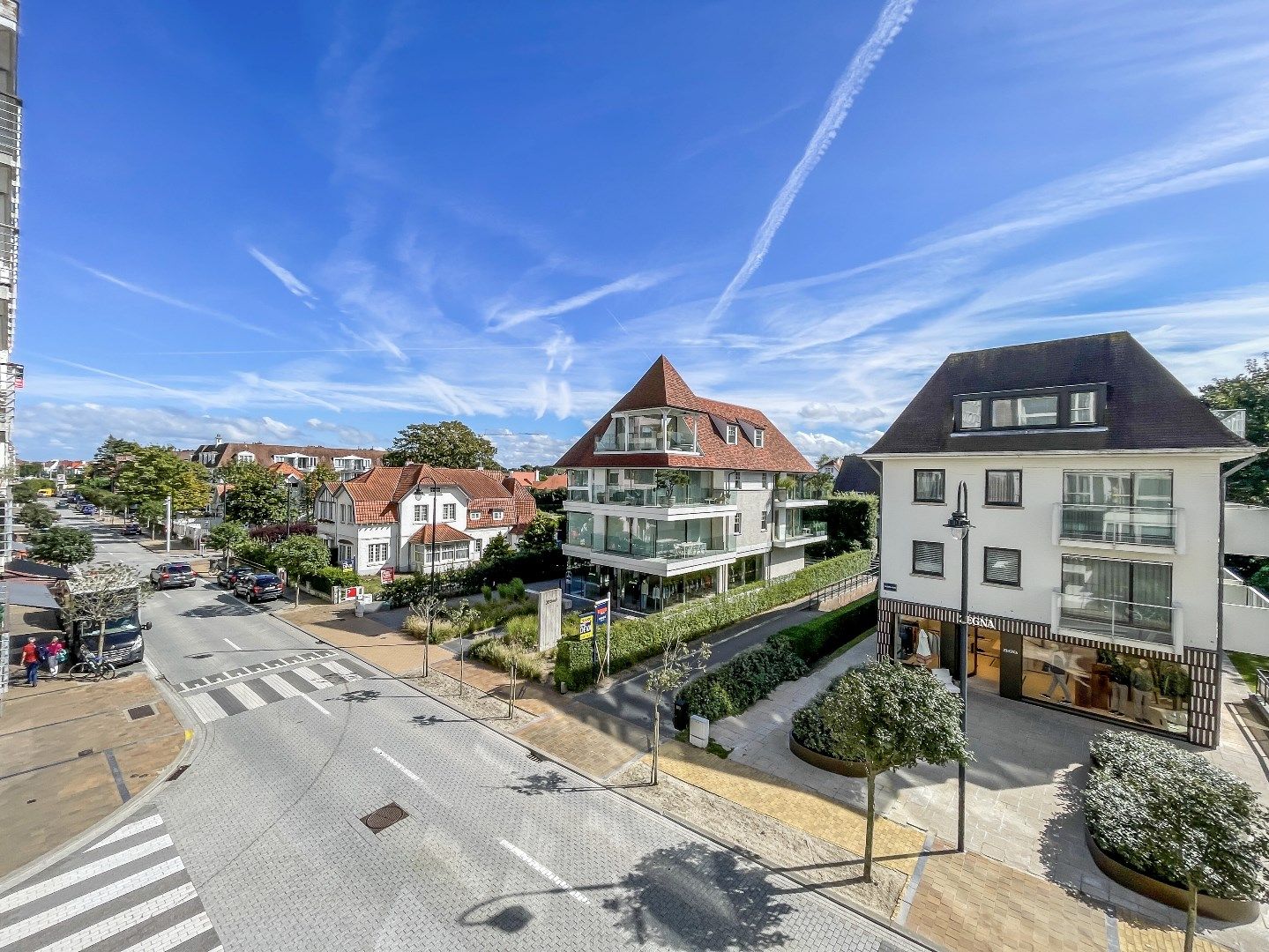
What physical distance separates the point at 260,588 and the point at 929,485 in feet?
97.0

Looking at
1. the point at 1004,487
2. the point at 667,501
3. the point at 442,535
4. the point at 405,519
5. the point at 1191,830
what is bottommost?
the point at 1191,830

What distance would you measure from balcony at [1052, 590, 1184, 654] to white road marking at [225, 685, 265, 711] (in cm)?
2221

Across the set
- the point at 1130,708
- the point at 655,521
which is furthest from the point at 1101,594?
the point at 655,521

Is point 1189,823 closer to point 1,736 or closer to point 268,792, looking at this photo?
point 268,792

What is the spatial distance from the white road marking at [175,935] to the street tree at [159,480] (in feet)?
173

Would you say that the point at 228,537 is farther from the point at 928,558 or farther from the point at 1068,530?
the point at 1068,530

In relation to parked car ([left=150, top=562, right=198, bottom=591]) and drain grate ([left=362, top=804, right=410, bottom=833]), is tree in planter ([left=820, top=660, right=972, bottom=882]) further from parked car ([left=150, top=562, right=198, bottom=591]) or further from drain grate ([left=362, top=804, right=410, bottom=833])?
parked car ([left=150, top=562, right=198, bottom=591])

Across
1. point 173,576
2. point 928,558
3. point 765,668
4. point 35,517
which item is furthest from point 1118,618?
point 35,517

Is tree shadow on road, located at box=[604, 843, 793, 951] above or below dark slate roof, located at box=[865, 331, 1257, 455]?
below

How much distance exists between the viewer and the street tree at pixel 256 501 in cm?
4231

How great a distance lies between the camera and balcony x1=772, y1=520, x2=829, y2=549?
31000 mm

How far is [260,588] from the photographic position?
2639cm

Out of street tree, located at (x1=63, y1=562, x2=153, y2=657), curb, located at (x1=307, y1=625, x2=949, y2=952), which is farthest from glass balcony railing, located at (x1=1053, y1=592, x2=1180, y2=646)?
street tree, located at (x1=63, y1=562, x2=153, y2=657)

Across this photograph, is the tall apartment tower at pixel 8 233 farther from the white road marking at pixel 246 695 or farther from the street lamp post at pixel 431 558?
the street lamp post at pixel 431 558
